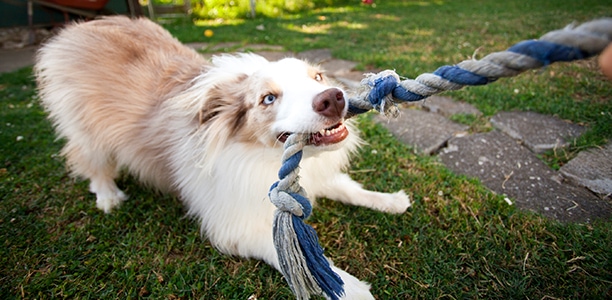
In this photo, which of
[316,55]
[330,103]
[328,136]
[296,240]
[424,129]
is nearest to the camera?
[296,240]

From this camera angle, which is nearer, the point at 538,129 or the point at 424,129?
the point at 538,129

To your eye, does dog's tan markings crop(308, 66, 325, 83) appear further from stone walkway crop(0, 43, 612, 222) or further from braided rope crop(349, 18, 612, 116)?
braided rope crop(349, 18, 612, 116)

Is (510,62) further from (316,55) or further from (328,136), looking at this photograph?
(316,55)

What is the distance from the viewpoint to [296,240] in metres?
1.23

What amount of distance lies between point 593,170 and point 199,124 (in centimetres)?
253

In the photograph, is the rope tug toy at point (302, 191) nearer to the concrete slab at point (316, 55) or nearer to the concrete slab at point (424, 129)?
the concrete slab at point (424, 129)

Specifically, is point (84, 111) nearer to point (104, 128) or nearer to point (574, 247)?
point (104, 128)

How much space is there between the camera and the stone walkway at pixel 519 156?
1976mm

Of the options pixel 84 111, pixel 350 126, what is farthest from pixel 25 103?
pixel 350 126

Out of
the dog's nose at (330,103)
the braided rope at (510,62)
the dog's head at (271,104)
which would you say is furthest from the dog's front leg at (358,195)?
the braided rope at (510,62)

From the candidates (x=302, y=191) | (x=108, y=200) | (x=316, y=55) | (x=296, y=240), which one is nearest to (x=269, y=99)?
(x=302, y=191)

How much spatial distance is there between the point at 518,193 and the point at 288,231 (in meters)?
1.70

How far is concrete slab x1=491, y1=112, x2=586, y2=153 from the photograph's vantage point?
2459 mm

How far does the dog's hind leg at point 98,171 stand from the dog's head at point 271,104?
103 cm
